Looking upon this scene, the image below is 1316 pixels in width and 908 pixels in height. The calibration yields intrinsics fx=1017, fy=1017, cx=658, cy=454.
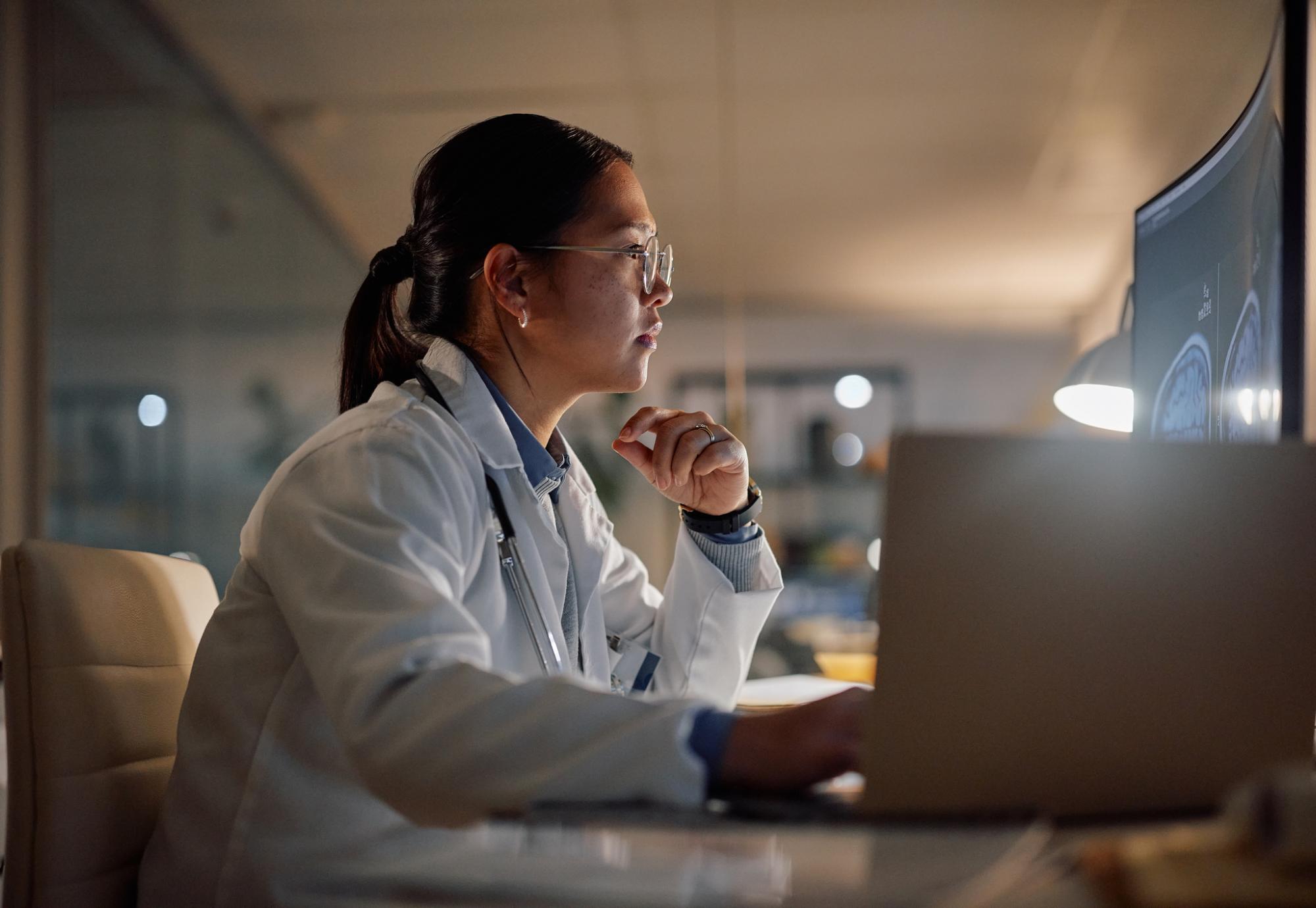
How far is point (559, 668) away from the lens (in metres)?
1.01

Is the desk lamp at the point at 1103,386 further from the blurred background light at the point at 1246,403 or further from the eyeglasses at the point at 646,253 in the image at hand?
the eyeglasses at the point at 646,253

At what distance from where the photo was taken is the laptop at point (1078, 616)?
54 cm

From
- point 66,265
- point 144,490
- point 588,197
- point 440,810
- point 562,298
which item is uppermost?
point 66,265

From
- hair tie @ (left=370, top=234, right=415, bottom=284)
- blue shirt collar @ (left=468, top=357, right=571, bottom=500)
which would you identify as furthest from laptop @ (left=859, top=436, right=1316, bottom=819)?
hair tie @ (left=370, top=234, right=415, bottom=284)

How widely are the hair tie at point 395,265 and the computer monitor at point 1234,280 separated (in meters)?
0.89

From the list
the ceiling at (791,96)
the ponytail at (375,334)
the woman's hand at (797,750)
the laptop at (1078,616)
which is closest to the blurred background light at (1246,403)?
the laptop at (1078,616)

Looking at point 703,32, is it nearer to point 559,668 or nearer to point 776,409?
point 559,668

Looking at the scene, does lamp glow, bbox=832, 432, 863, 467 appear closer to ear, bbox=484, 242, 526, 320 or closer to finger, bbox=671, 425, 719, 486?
finger, bbox=671, 425, 719, 486

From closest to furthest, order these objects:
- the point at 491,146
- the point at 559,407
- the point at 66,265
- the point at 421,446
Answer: the point at 421,446 < the point at 491,146 < the point at 559,407 < the point at 66,265

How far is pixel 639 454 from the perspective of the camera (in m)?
1.39

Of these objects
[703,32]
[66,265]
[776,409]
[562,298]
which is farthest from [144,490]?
[776,409]

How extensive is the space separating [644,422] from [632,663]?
33cm

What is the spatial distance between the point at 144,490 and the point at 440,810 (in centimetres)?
282

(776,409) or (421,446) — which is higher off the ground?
(776,409)
